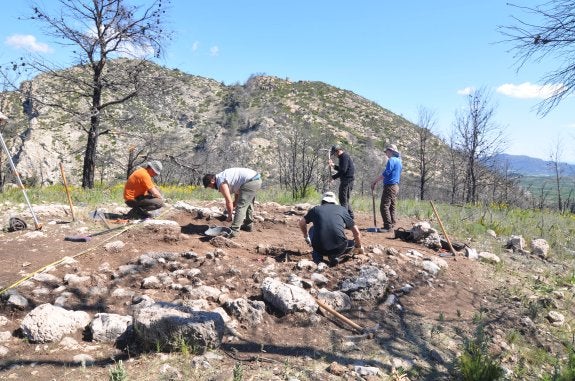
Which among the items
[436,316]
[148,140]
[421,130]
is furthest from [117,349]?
[421,130]

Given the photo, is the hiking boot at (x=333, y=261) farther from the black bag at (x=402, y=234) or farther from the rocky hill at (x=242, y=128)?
the rocky hill at (x=242, y=128)

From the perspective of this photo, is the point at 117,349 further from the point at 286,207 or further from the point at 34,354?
the point at 286,207

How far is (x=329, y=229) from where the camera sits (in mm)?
5562

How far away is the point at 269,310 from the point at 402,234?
172 inches

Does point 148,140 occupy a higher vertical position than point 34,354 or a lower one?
higher

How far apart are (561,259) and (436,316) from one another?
5.21 meters

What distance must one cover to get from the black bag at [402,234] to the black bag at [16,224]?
6383 mm

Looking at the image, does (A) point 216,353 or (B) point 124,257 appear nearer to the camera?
(A) point 216,353

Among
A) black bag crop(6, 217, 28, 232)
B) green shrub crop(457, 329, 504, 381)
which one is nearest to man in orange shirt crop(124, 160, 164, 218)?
black bag crop(6, 217, 28, 232)

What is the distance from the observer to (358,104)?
187ft

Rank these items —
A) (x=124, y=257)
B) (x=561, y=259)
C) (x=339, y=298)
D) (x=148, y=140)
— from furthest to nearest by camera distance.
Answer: (x=148, y=140)
(x=561, y=259)
(x=124, y=257)
(x=339, y=298)

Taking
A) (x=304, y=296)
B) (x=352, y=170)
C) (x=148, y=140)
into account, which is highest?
(x=148, y=140)

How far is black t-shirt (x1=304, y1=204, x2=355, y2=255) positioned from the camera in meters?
5.57

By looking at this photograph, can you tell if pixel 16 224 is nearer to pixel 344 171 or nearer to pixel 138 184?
pixel 138 184
